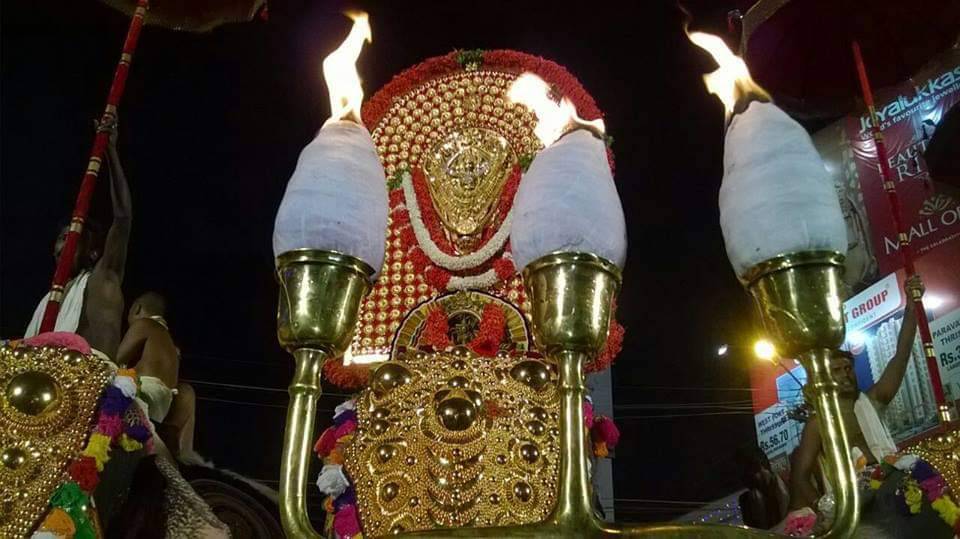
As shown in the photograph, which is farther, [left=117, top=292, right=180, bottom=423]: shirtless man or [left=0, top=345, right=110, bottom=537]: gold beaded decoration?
[left=117, top=292, right=180, bottom=423]: shirtless man

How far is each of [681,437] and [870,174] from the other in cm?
351

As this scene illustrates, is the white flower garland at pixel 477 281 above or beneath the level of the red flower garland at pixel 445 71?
beneath

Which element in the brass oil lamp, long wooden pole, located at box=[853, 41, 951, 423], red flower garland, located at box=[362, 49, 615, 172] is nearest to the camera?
the brass oil lamp

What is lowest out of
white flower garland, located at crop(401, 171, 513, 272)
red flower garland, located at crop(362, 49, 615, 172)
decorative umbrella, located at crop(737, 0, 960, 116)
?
white flower garland, located at crop(401, 171, 513, 272)

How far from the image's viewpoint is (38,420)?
1496 millimetres

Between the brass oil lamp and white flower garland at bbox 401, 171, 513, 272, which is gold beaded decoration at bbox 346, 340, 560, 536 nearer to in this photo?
the brass oil lamp

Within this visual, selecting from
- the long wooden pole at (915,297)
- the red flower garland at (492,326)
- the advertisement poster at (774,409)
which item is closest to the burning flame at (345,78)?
the red flower garland at (492,326)

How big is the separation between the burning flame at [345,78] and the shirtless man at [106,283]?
144 cm

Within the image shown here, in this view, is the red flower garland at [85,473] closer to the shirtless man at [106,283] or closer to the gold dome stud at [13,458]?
the gold dome stud at [13,458]

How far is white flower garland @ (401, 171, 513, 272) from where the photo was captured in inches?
119

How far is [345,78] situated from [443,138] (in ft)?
6.95

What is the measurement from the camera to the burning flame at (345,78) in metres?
1.17

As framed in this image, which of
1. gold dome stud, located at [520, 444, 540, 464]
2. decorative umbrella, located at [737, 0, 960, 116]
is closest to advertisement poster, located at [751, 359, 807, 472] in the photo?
decorative umbrella, located at [737, 0, 960, 116]

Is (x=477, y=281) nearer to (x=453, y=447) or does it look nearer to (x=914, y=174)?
(x=453, y=447)
